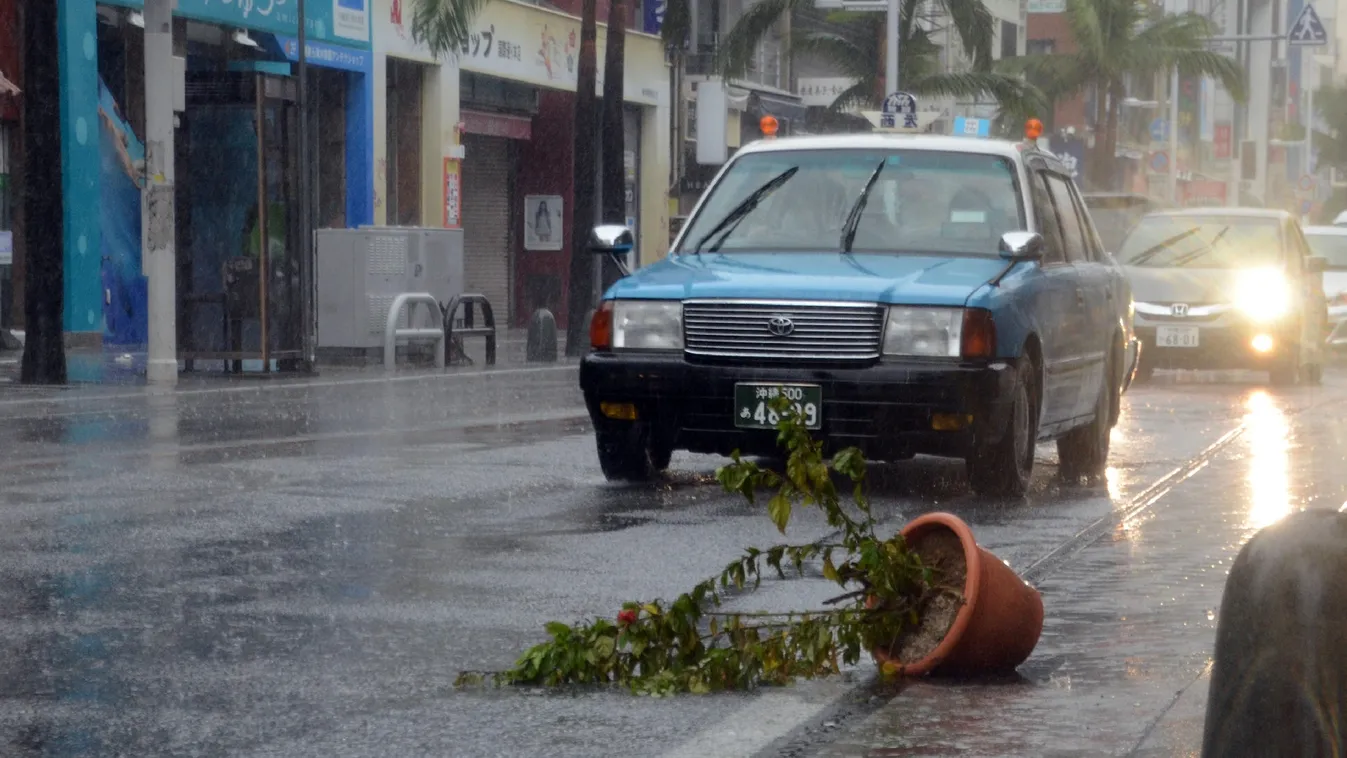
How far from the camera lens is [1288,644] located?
3.03 meters

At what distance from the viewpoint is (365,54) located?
32.4 meters

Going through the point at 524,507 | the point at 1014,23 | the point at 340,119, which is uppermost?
the point at 1014,23

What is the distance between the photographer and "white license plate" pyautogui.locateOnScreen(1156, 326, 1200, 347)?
21891mm

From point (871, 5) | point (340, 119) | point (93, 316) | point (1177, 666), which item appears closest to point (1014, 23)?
point (871, 5)

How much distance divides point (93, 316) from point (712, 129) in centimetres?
1341

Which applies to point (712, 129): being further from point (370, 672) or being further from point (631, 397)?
point (370, 672)

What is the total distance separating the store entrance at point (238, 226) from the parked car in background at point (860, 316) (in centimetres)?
1007

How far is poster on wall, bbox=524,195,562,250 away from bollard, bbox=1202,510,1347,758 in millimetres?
36328

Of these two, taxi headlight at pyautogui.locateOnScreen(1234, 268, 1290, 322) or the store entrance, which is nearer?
the store entrance

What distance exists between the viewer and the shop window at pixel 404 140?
34688 millimetres

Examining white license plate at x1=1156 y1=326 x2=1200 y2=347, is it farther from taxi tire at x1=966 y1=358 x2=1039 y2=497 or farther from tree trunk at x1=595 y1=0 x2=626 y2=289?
taxi tire at x1=966 y1=358 x2=1039 y2=497

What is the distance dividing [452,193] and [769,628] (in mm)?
29410

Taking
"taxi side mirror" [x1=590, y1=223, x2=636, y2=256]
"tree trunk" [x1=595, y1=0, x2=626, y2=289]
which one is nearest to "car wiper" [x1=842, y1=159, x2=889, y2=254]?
"taxi side mirror" [x1=590, y1=223, x2=636, y2=256]

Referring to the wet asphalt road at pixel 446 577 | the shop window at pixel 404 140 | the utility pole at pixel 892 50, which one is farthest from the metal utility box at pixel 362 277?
the utility pole at pixel 892 50
